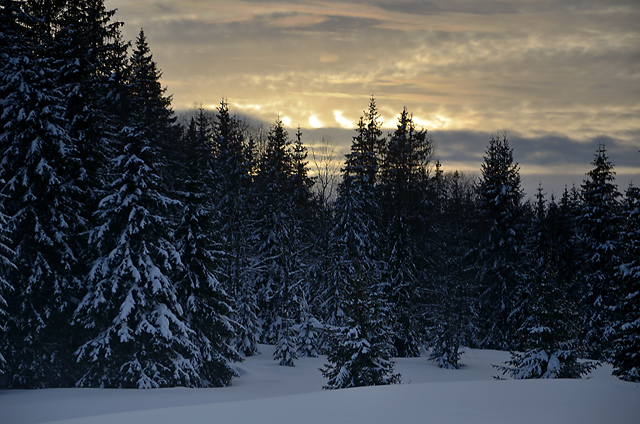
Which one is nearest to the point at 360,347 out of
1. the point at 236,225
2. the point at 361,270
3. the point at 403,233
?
the point at 361,270

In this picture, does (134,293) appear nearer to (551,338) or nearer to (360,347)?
(360,347)

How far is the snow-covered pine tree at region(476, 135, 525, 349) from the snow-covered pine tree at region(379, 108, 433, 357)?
228 inches

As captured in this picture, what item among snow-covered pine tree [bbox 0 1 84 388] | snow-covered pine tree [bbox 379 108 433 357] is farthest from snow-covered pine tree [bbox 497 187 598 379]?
snow-covered pine tree [bbox 0 1 84 388]

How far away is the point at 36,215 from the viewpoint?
853 inches

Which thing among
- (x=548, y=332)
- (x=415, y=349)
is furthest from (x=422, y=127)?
(x=548, y=332)

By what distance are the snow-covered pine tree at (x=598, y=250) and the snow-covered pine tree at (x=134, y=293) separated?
96.3ft

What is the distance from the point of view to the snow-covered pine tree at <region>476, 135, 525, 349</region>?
41.7 metres

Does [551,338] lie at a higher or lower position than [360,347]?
higher

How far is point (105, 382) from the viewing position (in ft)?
68.4

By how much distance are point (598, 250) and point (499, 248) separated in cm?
704

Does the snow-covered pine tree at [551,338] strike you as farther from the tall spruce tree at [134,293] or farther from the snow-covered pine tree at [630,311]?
the tall spruce tree at [134,293]

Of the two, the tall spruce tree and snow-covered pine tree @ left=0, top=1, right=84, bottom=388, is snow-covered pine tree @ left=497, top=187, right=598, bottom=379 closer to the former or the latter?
the tall spruce tree

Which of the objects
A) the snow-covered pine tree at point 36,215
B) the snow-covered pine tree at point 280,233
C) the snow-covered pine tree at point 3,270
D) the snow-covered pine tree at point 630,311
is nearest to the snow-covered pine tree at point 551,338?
the snow-covered pine tree at point 630,311

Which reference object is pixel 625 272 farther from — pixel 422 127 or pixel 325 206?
pixel 422 127
